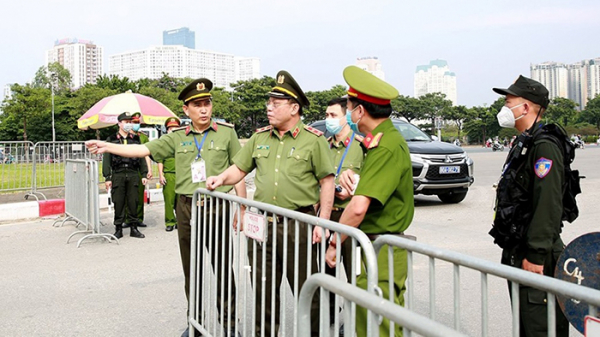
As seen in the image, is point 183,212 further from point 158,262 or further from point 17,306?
A: point 158,262

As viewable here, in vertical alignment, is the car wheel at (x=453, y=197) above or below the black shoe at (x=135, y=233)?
above

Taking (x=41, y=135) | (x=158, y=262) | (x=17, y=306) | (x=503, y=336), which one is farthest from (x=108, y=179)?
(x=41, y=135)

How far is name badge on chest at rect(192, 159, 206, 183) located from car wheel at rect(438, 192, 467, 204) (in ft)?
25.4

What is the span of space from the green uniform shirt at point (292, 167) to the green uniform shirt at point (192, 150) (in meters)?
0.73

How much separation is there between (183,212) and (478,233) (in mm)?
5119

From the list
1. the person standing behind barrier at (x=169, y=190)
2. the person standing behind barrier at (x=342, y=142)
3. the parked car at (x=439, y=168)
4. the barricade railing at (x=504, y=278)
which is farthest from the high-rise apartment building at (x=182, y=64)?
the barricade railing at (x=504, y=278)

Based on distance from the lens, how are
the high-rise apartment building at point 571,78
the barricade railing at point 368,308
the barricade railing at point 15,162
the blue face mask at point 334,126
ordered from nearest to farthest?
1. the barricade railing at point 368,308
2. the blue face mask at point 334,126
3. the barricade railing at point 15,162
4. the high-rise apartment building at point 571,78

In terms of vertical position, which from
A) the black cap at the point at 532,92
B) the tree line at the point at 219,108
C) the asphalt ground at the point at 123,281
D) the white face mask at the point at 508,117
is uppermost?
the tree line at the point at 219,108

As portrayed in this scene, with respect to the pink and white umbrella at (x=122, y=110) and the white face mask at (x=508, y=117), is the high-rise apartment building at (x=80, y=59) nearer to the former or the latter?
the pink and white umbrella at (x=122, y=110)

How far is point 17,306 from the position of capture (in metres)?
5.10

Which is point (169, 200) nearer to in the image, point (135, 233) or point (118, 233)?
point (135, 233)

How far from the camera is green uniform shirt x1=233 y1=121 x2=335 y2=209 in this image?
3.85 metres

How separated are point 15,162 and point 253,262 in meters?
10.0

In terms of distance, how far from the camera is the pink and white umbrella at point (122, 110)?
14.9m
